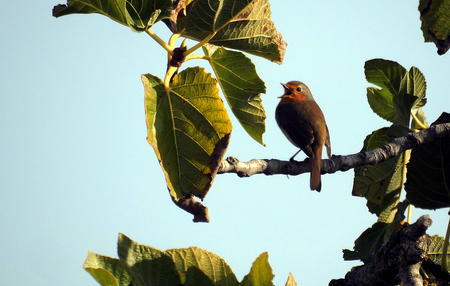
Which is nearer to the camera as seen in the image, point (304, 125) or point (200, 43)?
point (200, 43)

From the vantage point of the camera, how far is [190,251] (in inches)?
74.9

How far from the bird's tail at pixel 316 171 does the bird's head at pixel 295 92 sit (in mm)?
1747

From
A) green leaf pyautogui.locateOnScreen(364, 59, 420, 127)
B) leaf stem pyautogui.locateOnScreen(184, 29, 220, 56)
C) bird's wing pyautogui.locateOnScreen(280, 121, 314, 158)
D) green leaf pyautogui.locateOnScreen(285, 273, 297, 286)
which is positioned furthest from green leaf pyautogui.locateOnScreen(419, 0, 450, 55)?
bird's wing pyautogui.locateOnScreen(280, 121, 314, 158)

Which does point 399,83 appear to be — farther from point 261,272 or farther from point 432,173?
point 261,272

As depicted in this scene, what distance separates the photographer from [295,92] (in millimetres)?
7258

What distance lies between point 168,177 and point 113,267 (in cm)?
95

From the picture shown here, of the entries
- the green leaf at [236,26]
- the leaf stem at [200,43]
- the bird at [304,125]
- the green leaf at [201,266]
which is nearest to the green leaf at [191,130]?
the leaf stem at [200,43]

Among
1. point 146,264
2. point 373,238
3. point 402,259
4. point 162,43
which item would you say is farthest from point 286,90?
point 146,264

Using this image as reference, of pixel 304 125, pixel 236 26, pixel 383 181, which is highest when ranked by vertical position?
pixel 304 125

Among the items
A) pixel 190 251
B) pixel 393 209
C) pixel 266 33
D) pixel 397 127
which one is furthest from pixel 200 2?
pixel 393 209

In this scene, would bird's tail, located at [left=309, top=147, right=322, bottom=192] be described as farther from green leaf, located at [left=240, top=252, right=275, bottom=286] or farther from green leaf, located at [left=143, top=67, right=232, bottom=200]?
green leaf, located at [left=240, top=252, right=275, bottom=286]

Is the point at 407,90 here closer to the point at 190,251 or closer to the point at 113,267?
the point at 190,251

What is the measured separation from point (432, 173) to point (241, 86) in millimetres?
1088

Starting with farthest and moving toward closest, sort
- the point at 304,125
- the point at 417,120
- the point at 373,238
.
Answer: the point at 304,125 < the point at 417,120 < the point at 373,238
